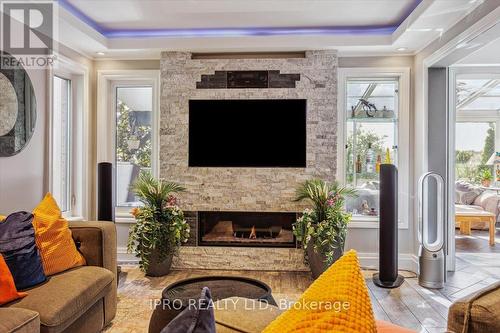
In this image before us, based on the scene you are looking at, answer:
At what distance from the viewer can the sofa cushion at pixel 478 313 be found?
0.83 meters

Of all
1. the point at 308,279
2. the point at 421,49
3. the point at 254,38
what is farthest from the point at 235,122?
the point at 421,49

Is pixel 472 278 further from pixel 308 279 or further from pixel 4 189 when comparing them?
pixel 4 189

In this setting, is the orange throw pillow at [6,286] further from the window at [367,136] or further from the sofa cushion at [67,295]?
the window at [367,136]

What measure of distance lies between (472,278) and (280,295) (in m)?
2.19

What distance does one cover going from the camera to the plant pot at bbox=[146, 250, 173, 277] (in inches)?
157

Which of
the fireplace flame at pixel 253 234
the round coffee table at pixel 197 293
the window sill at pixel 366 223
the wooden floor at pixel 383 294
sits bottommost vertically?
the wooden floor at pixel 383 294

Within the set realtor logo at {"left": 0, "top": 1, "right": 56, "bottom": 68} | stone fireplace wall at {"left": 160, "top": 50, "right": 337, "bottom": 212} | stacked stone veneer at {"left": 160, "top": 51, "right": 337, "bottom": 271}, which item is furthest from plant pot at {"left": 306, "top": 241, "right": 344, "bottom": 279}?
realtor logo at {"left": 0, "top": 1, "right": 56, "bottom": 68}

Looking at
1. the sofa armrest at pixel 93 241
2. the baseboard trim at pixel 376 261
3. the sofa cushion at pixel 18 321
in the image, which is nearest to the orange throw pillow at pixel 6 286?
the sofa cushion at pixel 18 321

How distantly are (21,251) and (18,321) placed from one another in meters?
0.54

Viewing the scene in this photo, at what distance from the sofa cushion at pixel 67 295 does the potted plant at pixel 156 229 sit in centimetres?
127

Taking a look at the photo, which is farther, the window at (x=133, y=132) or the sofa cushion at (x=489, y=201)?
the sofa cushion at (x=489, y=201)

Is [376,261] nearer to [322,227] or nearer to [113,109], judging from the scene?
[322,227]

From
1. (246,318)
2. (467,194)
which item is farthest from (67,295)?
(467,194)

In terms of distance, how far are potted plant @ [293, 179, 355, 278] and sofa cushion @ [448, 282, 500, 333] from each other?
2.88 m
